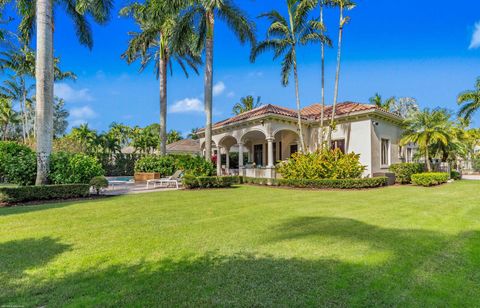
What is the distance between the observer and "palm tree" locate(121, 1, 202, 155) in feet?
59.3

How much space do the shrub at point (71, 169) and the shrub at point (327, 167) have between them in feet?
36.0

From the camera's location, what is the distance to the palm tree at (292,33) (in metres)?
16.9

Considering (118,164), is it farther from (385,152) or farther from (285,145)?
(385,152)

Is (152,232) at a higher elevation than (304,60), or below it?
below

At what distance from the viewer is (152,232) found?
5676 millimetres

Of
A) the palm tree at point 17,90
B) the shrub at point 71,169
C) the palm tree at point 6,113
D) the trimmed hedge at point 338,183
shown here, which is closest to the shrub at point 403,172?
the trimmed hedge at point 338,183

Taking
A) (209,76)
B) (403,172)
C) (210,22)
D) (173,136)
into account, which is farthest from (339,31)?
(173,136)

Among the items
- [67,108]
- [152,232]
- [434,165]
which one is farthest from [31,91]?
[434,165]

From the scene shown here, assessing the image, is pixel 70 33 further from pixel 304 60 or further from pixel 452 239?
pixel 452 239

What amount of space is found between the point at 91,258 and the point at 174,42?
16.8m

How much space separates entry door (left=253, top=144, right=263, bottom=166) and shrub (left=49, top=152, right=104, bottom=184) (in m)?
15.8

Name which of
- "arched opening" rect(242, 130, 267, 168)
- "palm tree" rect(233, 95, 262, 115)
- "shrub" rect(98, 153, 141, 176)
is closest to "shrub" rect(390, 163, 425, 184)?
"arched opening" rect(242, 130, 267, 168)

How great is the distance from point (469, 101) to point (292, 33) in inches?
761

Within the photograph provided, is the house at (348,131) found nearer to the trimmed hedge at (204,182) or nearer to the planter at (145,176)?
the trimmed hedge at (204,182)
